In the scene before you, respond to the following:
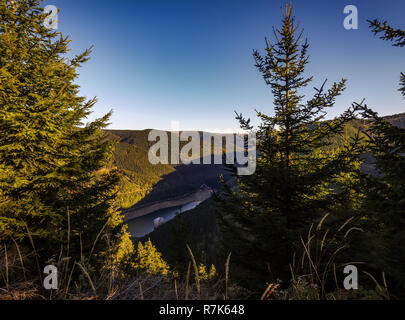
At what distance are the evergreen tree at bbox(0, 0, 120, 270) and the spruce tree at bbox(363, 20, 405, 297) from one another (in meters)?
7.86

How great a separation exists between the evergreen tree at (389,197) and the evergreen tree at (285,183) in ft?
2.06

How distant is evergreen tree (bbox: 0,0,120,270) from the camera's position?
185 inches

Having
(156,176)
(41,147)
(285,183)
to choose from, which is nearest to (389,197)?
(285,183)

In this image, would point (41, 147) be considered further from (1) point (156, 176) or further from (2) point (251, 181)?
(1) point (156, 176)

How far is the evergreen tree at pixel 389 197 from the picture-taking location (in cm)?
367

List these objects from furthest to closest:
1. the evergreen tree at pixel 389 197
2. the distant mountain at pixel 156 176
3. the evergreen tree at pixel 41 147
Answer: the distant mountain at pixel 156 176
the evergreen tree at pixel 41 147
the evergreen tree at pixel 389 197

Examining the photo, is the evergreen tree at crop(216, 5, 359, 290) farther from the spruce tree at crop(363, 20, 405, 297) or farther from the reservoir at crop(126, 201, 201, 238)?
the reservoir at crop(126, 201, 201, 238)

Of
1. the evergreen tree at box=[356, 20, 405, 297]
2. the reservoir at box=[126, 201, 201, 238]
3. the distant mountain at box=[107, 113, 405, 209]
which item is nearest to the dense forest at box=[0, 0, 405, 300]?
Answer: the evergreen tree at box=[356, 20, 405, 297]

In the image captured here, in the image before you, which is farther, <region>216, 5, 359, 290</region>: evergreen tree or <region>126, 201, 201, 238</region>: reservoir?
<region>126, 201, 201, 238</region>: reservoir

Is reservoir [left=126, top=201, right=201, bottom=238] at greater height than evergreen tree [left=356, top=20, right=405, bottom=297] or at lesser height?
lesser

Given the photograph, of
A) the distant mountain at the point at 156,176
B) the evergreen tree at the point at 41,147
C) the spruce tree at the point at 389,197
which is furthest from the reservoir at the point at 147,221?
the spruce tree at the point at 389,197

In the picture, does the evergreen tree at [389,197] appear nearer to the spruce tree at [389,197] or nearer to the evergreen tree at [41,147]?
the spruce tree at [389,197]

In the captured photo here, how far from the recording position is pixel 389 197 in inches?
152

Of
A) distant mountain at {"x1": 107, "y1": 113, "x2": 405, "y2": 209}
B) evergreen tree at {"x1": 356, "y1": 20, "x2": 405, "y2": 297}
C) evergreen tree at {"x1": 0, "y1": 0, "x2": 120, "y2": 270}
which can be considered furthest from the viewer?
distant mountain at {"x1": 107, "y1": 113, "x2": 405, "y2": 209}
